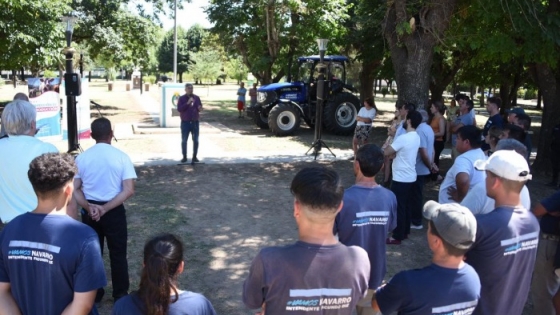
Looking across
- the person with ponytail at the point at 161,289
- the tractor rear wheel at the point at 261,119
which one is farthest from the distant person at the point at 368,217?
the tractor rear wheel at the point at 261,119

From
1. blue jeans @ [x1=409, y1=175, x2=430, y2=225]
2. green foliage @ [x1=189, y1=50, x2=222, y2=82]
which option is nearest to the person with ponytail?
blue jeans @ [x1=409, y1=175, x2=430, y2=225]

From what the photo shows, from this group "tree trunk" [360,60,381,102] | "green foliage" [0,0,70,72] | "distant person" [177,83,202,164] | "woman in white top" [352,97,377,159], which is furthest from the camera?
"tree trunk" [360,60,381,102]

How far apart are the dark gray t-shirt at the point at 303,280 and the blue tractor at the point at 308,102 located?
13.8 m

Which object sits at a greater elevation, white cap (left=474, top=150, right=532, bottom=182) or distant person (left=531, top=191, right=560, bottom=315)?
white cap (left=474, top=150, right=532, bottom=182)

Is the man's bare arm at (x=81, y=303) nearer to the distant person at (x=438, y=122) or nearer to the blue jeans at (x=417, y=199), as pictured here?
the blue jeans at (x=417, y=199)

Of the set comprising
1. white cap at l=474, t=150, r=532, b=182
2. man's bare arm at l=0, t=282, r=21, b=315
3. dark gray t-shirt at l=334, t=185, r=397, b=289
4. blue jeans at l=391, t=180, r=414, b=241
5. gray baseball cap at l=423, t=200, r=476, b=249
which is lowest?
blue jeans at l=391, t=180, r=414, b=241

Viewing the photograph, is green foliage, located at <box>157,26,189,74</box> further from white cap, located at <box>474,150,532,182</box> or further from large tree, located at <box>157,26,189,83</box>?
white cap, located at <box>474,150,532,182</box>

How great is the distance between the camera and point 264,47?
23016mm

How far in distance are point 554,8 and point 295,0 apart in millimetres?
13099

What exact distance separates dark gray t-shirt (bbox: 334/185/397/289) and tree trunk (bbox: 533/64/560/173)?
8688 mm

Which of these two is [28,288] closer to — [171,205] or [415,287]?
[415,287]

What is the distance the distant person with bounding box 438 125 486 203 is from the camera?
180 inches

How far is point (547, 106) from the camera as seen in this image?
35.8ft

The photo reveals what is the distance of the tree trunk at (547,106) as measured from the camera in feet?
35.2
